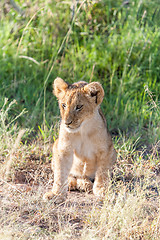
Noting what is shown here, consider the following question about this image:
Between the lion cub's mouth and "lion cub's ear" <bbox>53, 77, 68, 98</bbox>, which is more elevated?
"lion cub's ear" <bbox>53, 77, 68, 98</bbox>

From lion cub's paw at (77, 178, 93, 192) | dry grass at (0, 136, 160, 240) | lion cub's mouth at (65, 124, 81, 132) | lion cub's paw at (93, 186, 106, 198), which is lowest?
lion cub's paw at (77, 178, 93, 192)

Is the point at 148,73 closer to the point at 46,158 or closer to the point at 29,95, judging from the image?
the point at 29,95

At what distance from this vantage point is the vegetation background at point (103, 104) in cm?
362

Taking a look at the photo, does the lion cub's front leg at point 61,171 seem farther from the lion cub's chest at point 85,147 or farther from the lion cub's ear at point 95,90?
the lion cub's ear at point 95,90

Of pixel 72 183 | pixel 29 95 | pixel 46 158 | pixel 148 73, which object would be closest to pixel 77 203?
pixel 72 183

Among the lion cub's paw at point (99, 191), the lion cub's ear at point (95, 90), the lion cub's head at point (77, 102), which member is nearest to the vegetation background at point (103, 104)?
the lion cub's paw at point (99, 191)

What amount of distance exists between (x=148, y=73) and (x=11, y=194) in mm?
3560

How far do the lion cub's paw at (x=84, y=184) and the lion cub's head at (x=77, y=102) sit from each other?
32.4 inches

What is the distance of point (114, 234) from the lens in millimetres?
3283

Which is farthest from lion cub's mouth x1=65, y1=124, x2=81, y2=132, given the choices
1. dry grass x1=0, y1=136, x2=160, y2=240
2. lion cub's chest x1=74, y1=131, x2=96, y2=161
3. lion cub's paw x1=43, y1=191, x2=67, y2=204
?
lion cub's paw x1=43, y1=191, x2=67, y2=204

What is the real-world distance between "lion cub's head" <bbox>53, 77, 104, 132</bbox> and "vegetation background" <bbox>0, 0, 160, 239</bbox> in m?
0.51

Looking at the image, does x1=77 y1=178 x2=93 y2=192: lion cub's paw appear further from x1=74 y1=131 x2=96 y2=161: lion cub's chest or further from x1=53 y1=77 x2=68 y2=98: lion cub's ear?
x1=53 y1=77 x2=68 y2=98: lion cub's ear

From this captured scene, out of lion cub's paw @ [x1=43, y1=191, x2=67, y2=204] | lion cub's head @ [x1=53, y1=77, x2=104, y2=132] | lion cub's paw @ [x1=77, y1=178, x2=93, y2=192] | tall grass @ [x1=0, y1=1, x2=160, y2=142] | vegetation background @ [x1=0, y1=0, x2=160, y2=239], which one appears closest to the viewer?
vegetation background @ [x1=0, y1=0, x2=160, y2=239]

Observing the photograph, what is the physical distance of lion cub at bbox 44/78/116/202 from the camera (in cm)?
398
